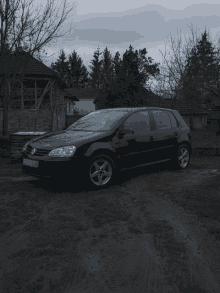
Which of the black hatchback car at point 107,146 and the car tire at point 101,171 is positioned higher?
the black hatchback car at point 107,146

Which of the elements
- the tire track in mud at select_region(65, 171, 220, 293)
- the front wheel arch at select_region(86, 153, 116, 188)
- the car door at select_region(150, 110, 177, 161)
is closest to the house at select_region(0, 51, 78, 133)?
the car door at select_region(150, 110, 177, 161)

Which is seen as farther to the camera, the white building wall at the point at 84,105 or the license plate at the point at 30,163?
the white building wall at the point at 84,105

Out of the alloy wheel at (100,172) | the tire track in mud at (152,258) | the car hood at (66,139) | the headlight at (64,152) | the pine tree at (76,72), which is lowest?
the tire track in mud at (152,258)

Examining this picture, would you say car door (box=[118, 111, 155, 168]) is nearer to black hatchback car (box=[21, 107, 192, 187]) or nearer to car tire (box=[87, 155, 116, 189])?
black hatchback car (box=[21, 107, 192, 187])

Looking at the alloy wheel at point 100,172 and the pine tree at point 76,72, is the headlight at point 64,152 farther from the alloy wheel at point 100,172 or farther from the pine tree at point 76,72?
the pine tree at point 76,72

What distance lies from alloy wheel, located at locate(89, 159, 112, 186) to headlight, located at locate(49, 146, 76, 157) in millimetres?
490

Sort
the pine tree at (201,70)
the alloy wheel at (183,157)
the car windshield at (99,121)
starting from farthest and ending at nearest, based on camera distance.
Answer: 1. the pine tree at (201,70)
2. the alloy wheel at (183,157)
3. the car windshield at (99,121)

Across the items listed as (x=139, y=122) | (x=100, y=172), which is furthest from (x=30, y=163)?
(x=139, y=122)

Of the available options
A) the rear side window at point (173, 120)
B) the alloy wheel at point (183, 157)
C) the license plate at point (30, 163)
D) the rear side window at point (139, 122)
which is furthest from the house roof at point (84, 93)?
the license plate at point (30, 163)

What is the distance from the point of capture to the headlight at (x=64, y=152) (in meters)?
5.89

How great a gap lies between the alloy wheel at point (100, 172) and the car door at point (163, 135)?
158 cm

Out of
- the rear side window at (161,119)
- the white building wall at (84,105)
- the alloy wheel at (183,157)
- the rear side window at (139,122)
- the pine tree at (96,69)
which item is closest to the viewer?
the rear side window at (139,122)

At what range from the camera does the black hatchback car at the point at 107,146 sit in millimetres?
5918

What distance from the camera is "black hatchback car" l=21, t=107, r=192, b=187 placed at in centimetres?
592
